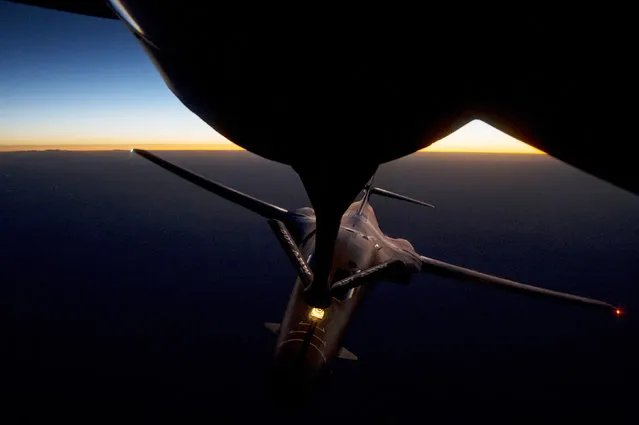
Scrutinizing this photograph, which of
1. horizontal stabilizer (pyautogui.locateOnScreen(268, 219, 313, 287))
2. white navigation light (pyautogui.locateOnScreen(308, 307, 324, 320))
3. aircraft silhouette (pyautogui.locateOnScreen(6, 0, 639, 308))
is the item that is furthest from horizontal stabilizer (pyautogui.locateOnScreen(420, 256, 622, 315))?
aircraft silhouette (pyautogui.locateOnScreen(6, 0, 639, 308))

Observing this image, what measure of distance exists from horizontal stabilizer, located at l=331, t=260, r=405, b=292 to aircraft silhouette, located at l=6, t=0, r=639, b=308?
5.37 meters

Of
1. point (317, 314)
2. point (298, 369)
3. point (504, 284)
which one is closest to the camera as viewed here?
point (298, 369)

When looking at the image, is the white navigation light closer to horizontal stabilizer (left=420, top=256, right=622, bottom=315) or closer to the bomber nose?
the bomber nose

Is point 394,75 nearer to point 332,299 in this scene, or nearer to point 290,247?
point 290,247

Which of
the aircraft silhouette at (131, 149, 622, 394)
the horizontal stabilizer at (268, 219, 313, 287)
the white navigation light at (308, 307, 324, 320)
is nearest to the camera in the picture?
the horizontal stabilizer at (268, 219, 313, 287)

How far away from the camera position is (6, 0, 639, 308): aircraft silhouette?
1059 millimetres

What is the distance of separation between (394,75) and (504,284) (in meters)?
14.5

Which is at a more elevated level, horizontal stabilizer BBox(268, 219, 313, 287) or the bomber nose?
horizontal stabilizer BBox(268, 219, 313, 287)

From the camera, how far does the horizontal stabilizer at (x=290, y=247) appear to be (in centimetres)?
652

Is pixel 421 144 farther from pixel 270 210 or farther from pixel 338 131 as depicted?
pixel 270 210

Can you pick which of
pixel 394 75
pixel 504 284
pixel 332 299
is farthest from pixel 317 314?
pixel 394 75

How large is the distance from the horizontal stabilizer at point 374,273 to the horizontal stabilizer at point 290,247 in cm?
86

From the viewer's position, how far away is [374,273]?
757cm

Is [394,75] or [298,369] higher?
[394,75]
